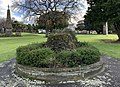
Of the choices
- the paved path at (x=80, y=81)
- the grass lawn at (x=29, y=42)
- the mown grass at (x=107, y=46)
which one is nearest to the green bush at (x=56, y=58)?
the paved path at (x=80, y=81)

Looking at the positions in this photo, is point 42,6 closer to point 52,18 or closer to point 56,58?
point 52,18

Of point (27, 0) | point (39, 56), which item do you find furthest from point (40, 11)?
point (39, 56)

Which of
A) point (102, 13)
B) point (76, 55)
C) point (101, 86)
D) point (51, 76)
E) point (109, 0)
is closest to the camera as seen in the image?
point (101, 86)

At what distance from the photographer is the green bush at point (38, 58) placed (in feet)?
25.1

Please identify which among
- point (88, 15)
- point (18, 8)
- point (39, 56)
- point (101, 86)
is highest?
point (18, 8)

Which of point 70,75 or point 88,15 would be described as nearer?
point 70,75

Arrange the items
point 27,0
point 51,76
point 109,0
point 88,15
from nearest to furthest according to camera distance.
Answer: point 51,76, point 109,0, point 88,15, point 27,0

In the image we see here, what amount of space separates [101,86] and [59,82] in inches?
54.1

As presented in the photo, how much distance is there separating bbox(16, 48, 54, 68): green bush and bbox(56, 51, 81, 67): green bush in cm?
30

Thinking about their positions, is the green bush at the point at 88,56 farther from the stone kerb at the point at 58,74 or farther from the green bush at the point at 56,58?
the stone kerb at the point at 58,74

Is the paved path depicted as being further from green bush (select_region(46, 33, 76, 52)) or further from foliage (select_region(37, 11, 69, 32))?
foliage (select_region(37, 11, 69, 32))

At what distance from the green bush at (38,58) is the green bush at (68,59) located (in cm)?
30

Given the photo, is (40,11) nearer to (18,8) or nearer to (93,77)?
(18,8)

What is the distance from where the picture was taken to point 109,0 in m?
21.8
